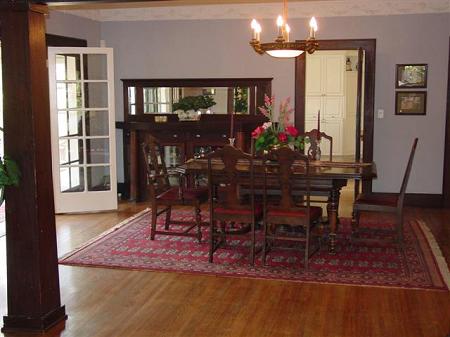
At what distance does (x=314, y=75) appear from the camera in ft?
36.4

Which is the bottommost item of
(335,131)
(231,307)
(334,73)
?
(231,307)

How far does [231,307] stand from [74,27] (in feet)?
15.8

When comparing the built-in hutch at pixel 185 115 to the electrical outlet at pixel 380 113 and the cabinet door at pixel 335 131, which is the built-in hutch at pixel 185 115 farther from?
the cabinet door at pixel 335 131

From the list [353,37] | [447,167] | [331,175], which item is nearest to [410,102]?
[447,167]

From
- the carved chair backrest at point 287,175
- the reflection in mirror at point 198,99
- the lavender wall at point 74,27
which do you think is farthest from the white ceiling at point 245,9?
the carved chair backrest at point 287,175

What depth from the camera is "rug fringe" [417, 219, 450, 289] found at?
4.69 m

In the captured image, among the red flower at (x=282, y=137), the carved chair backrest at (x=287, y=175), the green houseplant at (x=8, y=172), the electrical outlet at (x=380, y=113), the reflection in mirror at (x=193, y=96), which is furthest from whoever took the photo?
the reflection in mirror at (x=193, y=96)

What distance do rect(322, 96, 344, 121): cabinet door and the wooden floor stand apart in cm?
700

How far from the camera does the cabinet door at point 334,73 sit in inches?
434

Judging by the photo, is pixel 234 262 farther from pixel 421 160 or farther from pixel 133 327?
pixel 421 160

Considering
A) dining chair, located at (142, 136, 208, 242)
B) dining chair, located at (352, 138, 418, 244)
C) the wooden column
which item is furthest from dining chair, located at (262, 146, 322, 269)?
the wooden column

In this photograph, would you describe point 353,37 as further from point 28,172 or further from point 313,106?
point 28,172

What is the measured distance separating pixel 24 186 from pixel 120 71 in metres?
4.89

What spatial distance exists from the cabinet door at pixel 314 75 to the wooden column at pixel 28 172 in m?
8.06
